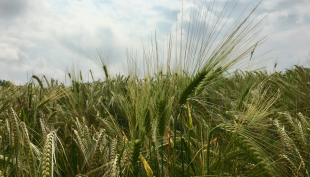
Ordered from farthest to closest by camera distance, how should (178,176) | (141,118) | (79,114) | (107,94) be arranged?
(107,94), (79,114), (178,176), (141,118)

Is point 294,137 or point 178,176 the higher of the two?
point 294,137

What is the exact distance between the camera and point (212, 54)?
4.74ft

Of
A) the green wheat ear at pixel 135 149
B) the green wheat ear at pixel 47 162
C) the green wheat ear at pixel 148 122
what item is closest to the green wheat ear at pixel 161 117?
the green wheat ear at pixel 148 122

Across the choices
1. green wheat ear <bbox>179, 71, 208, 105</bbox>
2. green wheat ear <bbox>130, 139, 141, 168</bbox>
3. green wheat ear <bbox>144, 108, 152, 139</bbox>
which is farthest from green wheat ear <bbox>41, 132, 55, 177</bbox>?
green wheat ear <bbox>179, 71, 208, 105</bbox>

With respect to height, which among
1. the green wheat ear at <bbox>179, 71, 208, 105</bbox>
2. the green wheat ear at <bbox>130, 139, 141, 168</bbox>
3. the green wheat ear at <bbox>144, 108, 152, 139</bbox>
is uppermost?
the green wheat ear at <bbox>179, 71, 208, 105</bbox>

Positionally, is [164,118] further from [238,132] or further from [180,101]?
[238,132]

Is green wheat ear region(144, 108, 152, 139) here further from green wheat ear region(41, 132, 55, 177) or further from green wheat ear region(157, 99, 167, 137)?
green wheat ear region(41, 132, 55, 177)

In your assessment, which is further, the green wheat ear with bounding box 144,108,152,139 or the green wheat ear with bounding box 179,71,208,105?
the green wheat ear with bounding box 179,71,208,105

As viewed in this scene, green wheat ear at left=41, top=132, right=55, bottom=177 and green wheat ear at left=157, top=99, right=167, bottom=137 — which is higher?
green wheat ear at left=157, top=99, right=167, bottom=137

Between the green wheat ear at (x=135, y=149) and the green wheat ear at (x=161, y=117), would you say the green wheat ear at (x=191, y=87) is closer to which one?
the green wheat ear at (x=161, y=117)

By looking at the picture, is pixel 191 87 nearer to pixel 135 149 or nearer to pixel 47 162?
pixel 135 149

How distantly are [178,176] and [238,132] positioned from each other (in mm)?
643

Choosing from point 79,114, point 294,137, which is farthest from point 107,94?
point 294,137

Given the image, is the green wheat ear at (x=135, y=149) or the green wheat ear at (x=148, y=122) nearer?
the green wheat ear at (x=135, y=149)
